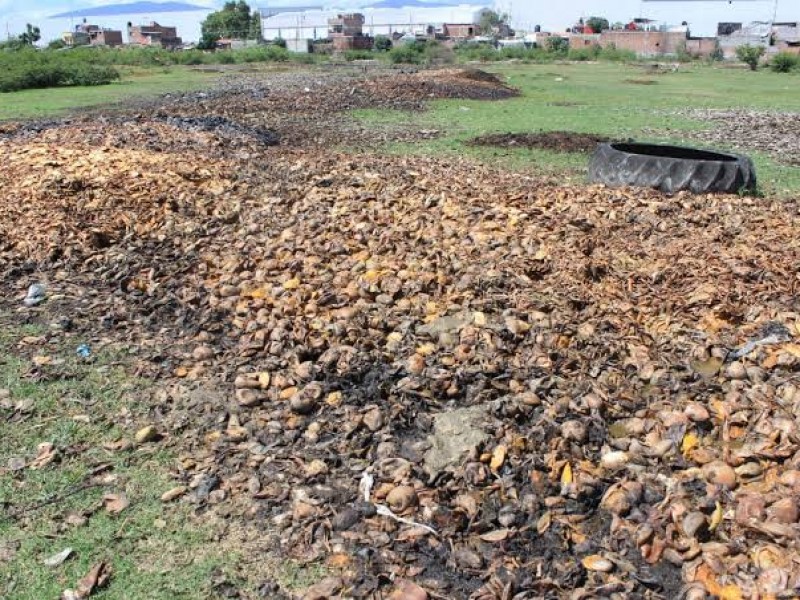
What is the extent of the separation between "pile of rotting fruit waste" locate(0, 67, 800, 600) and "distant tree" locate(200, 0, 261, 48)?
76787 mm

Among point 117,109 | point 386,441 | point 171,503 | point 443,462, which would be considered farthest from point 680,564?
point 117,109

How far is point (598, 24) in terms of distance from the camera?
78562 millimetres

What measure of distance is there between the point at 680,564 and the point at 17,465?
2960 millimetres

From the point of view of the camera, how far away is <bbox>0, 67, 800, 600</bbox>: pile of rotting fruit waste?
9.76 feet

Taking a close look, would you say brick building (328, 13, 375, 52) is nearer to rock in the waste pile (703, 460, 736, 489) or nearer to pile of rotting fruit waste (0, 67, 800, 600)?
pile of rotting fruit waste (0, 67, 800, 600)

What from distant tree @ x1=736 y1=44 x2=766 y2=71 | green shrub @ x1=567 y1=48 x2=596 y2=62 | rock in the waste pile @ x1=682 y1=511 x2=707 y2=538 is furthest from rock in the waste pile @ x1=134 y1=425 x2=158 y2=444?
green shrub @ x1=567 y1=48 x2=596 y2=62

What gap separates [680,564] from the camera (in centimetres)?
284

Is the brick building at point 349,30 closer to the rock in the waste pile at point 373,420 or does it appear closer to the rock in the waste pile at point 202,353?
the rock in the waste pile at point 202,353

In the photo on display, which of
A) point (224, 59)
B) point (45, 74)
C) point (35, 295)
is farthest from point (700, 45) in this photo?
point (35, 295)

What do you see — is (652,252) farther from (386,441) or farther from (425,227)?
(386,441)

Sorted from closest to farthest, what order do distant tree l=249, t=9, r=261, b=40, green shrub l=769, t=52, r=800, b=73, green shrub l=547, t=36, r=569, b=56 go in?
green shrub l=769, t=52, r=800, b=73, green shrub l=547, t=36, r=569, b=56, distant tree l=249, t=9, r=261, b=40

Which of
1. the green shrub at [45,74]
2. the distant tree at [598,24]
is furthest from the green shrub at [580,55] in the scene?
the distant tree at [598,24]

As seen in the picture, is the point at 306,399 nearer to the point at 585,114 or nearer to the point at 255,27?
the point at 585,114

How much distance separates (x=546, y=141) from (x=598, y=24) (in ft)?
243
